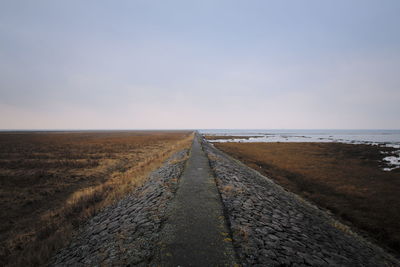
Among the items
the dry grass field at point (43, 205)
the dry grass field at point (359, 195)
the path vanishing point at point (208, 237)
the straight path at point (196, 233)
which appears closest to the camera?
the straight path at point (196, 233)

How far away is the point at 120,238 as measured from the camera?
193 inches

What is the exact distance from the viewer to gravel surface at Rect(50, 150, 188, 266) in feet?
13.3

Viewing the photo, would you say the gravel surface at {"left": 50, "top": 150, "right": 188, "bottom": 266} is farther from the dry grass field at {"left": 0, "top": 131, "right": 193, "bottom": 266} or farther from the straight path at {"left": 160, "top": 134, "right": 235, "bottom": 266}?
the dry grass field at {"left": 0, "top": 131, "right": 193, "bottom": 266}

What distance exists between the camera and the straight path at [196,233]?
3.64 metres

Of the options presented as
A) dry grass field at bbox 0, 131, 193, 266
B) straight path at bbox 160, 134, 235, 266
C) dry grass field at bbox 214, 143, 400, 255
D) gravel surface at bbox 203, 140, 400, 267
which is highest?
straight path at bbox 160, 134, 235, 266

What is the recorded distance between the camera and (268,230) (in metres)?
5.38

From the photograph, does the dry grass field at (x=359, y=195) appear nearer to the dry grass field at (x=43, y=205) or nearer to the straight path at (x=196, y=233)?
the straight path at (x=196, y=233)

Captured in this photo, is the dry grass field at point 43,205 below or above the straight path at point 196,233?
below

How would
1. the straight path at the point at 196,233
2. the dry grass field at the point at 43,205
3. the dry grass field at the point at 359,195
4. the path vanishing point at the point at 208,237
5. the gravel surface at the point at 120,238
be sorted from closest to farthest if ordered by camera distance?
the straight path at the point at 196,233 → the path vanishing point at the point at 208,237 → the gravel surface at the point at 120,238 → the dry grass field at the point at 43,205 → the dry grass field at the point at 359,195

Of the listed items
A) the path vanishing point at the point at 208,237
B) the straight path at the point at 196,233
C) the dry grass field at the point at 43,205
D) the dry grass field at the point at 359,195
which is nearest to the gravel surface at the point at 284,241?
the path vanishing point at the point at 208,237

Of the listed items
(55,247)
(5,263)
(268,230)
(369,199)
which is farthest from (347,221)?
(5,263)

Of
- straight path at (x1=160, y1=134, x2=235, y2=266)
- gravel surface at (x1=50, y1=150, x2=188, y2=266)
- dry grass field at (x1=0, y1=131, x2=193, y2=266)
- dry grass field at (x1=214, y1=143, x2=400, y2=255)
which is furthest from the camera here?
dry grass field at (x1=214, y1=143, x2=400, y2=255)

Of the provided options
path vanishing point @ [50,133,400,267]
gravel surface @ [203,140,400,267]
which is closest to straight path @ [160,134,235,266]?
path vanishing point @ [50,133,400,267]

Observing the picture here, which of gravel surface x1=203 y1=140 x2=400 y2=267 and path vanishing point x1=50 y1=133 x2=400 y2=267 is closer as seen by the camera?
path vanishing point x1=50 y1=133 x2=400 y2=267
